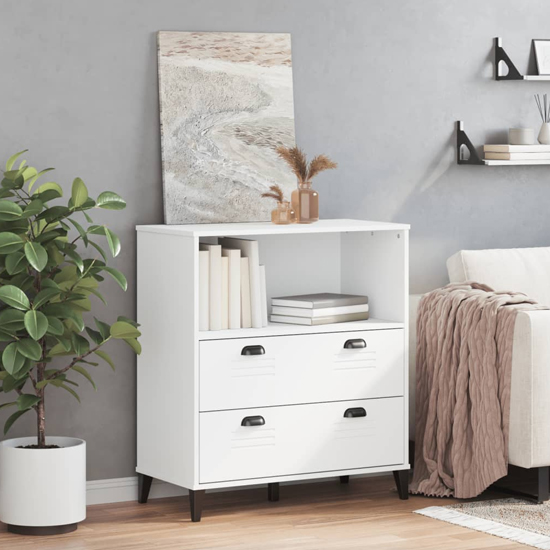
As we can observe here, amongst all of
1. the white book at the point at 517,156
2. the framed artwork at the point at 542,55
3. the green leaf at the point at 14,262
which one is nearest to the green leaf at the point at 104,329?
the green leaf at the point at 14,262

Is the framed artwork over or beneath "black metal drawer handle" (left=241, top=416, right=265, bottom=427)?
over

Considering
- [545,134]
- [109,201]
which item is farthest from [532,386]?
[109,201]

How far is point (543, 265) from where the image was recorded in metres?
4.28

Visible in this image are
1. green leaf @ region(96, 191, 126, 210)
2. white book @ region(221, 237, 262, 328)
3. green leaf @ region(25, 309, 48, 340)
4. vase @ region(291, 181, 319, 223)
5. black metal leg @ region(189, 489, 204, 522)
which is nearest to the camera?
green leaf @ region(25, 309, 48, 340)

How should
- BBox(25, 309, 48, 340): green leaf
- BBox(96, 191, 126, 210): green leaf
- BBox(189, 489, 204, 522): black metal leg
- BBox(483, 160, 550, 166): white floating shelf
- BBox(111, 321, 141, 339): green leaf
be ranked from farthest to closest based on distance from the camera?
BBox(483, 160, 550, 166): white floating shelf
BBox(189, 489, 204, 522): black metal leg
BBox(111, 321, 141, 339): green leaf
BBox(96, 191, 126, 210): green leaf
BBox(25, 309, 48, 340): green leaf

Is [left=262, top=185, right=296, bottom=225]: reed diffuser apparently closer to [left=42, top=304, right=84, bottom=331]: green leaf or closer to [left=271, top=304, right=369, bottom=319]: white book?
[left=271, top=304, right=369, bottom=319]: white book

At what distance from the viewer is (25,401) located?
3371 mm

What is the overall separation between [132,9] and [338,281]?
1.26 m

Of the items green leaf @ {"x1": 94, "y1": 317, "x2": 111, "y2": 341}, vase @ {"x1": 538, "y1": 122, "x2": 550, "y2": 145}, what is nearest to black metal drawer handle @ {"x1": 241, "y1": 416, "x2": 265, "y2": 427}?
green leaf @ {"x1": 94, "y1": 317, "x2": 111, "y2": 341}

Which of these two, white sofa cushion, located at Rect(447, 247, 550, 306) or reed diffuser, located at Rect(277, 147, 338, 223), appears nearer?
reed diffuser, located at Rect(277, 147, 338, 223)

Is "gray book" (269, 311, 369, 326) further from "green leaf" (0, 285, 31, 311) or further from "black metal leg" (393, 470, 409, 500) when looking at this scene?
"green leaf" (0, 285, 31, 311)

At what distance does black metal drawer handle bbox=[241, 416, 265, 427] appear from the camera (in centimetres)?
360

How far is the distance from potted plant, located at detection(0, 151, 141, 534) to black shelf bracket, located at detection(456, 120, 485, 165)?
62.2 inches

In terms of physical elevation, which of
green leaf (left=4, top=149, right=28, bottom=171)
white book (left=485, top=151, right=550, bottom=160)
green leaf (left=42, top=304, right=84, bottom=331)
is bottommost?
green leaf (left=42, top=304, right=84, bottom=331)
